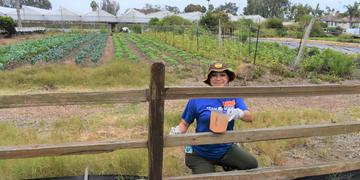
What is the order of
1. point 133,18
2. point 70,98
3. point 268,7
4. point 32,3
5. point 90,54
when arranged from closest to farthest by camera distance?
point 70,98
point 90,54
point 133,18
point 268,7
point 32,3

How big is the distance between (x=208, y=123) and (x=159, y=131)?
1.95ft

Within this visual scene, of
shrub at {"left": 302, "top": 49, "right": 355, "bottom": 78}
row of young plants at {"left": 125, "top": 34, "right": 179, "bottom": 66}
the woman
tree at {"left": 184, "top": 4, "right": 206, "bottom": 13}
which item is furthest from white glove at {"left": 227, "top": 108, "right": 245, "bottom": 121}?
tree at {"left": 184, "top": 4, "right": 206, "bottom": 13}

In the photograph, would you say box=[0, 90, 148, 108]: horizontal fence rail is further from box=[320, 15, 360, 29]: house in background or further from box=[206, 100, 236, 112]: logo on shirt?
box=[320, 15, 360, 29]: house in background

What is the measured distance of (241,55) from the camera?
53.6 ft

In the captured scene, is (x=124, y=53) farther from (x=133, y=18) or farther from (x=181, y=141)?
(x=133, y=18)

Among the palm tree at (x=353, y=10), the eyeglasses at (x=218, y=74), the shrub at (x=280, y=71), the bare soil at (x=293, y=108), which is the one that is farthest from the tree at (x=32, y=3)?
the eyeglasses at (x=218, y=74)

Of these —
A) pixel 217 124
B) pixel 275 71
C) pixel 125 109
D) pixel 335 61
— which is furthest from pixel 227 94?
pixel 335 61

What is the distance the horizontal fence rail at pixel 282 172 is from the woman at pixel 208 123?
16 cm

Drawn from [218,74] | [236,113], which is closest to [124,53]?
[218,74]

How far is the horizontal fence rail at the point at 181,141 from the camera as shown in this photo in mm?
2633

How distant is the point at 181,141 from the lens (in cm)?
284

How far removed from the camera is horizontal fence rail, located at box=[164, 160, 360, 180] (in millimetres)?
3037

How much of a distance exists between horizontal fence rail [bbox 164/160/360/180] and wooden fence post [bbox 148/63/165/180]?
1.03 ft

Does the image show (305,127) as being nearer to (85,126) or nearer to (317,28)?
(85,126)
